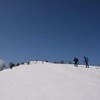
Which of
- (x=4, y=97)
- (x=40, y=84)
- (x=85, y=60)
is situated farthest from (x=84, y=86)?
(x=85, y=60)

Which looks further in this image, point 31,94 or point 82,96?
point 31,94

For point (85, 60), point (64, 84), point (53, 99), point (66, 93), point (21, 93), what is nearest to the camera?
point (53, 99)

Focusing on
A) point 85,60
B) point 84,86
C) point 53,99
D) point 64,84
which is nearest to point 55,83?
point 64,84

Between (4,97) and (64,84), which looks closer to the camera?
(4,97)

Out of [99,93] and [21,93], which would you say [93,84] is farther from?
[21,93]

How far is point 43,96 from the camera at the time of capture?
17.0 meters

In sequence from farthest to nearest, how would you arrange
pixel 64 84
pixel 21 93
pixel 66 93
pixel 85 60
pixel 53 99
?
pixel 85 60 < pixel 64 84 < pixel 21 93 < pixel 66 93 < pixel 53 99

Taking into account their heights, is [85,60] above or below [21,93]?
above

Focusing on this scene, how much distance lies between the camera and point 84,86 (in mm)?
18781

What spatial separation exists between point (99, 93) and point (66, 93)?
2.43 metres

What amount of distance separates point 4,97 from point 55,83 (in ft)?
15.6

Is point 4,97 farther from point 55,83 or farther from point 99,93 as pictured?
point 99,93

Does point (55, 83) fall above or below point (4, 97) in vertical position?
above

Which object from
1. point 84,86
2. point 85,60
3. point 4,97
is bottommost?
point 4,97
